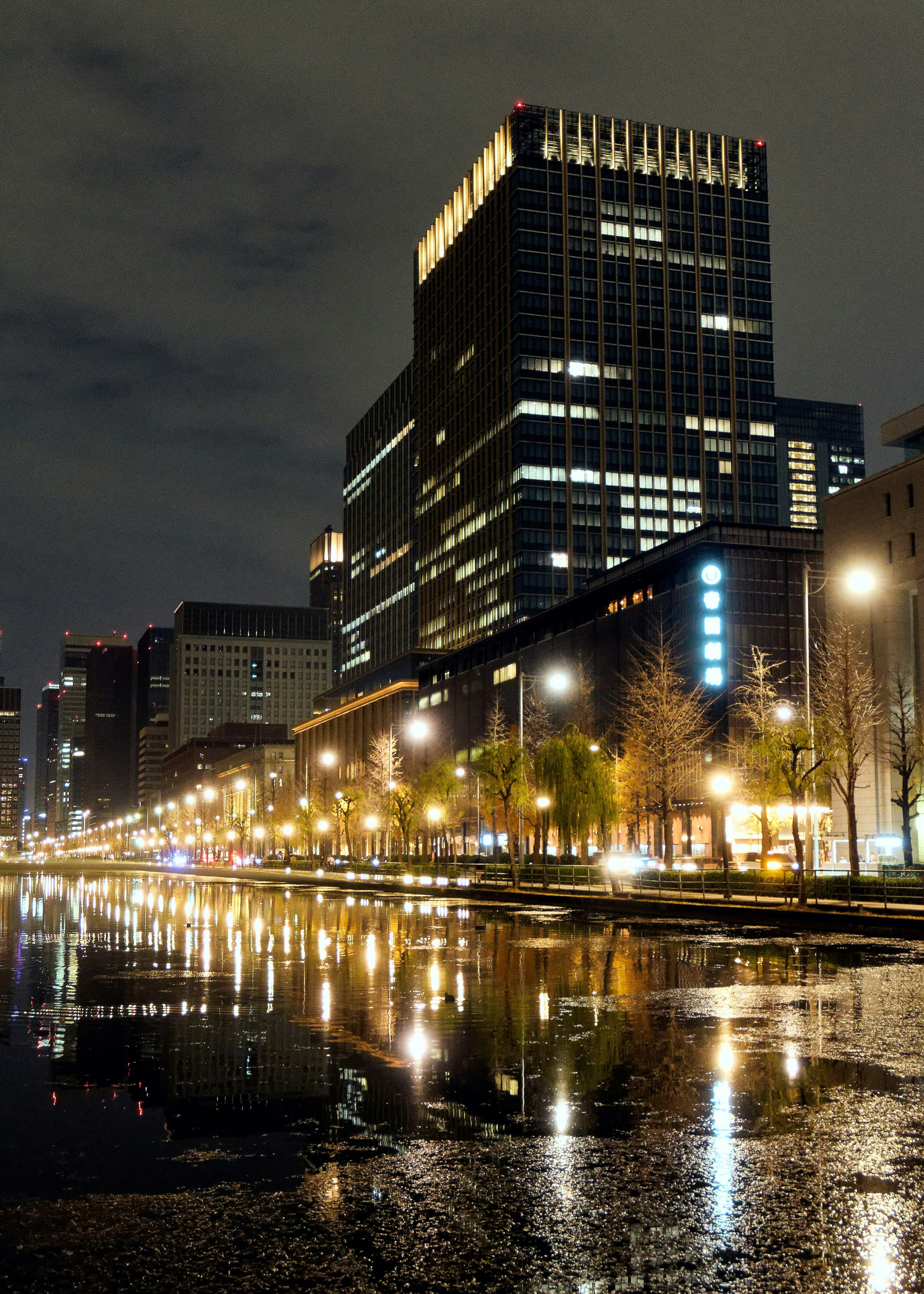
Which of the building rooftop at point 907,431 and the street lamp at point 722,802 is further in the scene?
the building rooftop at point 907,431

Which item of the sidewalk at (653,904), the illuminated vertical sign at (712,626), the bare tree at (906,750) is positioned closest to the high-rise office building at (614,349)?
the illuminated vertical sign at (712,626)

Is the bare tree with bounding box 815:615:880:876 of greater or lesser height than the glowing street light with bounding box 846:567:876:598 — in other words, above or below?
below

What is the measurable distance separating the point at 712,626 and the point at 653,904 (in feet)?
185

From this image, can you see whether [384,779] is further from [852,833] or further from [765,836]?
[852,833]

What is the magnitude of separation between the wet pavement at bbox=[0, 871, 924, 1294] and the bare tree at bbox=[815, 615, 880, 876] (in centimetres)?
2977

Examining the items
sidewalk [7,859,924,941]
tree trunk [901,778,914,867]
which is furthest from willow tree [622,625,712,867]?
tree trunk [901,778,914,867]

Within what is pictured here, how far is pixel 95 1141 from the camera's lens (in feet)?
33.4

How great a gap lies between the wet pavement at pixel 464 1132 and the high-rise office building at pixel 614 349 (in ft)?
488

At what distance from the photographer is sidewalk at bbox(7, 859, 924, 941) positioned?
37.8m

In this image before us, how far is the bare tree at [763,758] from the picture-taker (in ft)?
177

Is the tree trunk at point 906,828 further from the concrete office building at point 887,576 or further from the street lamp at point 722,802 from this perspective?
the street lamp at point 722,802

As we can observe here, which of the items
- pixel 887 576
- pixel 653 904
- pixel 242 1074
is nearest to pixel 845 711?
pixel 653 904

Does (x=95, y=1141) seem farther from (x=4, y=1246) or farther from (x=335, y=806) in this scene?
(x=335, y=806)

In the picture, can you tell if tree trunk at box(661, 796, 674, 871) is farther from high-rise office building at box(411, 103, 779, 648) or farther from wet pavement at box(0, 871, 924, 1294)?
high-rise office building at box(411, 103, 779, 648)
